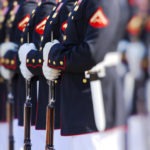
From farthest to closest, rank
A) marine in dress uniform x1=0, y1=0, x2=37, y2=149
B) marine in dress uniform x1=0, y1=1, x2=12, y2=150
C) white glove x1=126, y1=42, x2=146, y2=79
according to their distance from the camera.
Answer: marine in dress uniform x1=0, y1=1, x2=12, y2=150 → marine in dress uniform x1=0, y1=0, x2=37, y2=149 → white glove x1=126, y1=42, x2=146, y2=79

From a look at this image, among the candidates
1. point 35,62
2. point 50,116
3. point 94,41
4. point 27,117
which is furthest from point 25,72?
point 94,41

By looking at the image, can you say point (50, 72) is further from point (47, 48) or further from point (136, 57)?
point (136, 57)

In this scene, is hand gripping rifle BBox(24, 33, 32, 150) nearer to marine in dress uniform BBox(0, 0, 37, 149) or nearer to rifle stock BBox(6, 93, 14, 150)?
marine in dress uniform BBox(0, 0, 37, 149)

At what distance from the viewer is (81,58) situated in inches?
124


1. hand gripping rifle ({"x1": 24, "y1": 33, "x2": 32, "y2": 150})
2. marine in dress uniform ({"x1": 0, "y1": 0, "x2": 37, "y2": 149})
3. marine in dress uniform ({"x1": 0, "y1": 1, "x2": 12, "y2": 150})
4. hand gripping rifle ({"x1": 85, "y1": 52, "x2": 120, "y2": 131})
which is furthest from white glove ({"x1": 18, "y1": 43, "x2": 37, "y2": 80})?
hand gripping rifle ({"x1": 85, "y1": 52, "x2": 120, "y2": 131})

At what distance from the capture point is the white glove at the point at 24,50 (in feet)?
12.9

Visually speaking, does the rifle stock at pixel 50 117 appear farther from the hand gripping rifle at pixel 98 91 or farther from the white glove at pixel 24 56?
the hand gripping rifle at pixel 98 91

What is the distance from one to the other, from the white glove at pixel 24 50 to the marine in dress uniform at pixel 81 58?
442 millimetres

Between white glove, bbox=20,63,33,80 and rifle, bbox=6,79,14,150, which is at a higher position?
white glove, bbox=20,63,33,80

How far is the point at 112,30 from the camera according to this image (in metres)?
2.98

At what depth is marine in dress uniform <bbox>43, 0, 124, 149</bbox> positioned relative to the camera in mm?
3051

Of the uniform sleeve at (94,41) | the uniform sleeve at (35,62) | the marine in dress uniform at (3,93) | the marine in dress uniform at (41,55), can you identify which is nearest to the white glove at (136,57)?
the uniform sleeve at (94,41)

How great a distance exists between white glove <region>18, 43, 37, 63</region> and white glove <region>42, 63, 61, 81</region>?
1.33 feet

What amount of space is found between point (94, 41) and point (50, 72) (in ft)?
1.71
